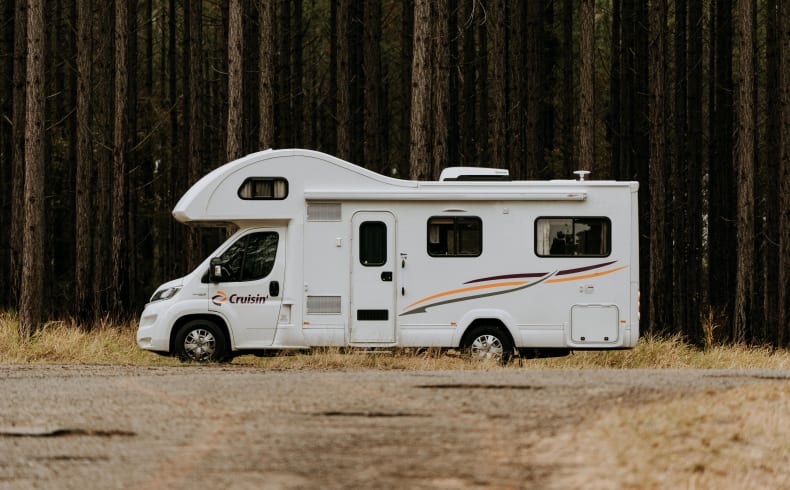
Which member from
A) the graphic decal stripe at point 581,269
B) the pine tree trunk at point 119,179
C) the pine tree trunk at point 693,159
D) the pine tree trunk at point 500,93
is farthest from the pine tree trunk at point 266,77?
the pine tree trunk at point 693,159

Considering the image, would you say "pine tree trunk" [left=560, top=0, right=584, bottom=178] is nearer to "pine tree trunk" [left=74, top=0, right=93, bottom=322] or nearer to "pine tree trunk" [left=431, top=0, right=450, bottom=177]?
"pine tree trunk" [left=431, top=0, right=450, bottom=177]

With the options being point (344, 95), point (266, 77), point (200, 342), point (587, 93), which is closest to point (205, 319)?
point (200, 342)

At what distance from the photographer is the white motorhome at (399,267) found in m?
15.5

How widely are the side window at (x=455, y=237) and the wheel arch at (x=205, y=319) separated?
304cm

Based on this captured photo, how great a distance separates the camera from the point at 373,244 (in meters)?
15.6

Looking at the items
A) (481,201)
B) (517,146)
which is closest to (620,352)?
(481,201)

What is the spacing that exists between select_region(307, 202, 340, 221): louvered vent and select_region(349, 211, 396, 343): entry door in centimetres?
27

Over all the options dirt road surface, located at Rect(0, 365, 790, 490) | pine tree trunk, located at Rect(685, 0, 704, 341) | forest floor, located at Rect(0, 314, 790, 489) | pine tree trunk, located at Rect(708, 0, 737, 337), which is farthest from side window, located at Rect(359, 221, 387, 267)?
pine tree trunk, located at Rect(708, 0, 737, 337)

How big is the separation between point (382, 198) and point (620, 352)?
5.05m

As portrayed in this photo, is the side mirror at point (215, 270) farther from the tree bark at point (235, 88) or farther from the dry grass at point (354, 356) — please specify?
the tree bark at point (235, 88)

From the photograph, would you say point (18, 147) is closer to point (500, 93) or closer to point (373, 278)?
point (500, 93)

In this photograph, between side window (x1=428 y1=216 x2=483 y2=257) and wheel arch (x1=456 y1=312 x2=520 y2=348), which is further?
side window (x1=428 y1=216 x2=483 y2=257)

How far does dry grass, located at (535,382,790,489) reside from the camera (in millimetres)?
7414

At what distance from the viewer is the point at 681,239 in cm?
2939
